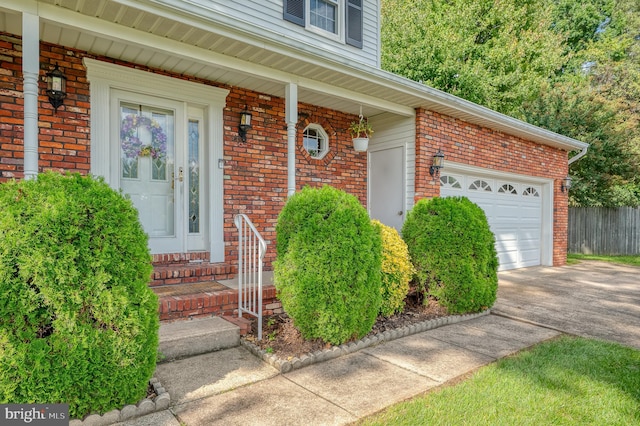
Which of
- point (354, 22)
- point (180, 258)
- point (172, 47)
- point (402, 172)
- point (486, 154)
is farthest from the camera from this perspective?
point (486, 154)

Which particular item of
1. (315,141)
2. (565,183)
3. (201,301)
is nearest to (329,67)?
(315,141)

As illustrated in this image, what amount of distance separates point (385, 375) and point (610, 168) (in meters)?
12.6

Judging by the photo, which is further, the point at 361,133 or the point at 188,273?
Answer: the point at 361,133

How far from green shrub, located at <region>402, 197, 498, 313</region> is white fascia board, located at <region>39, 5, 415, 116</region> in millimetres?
2094

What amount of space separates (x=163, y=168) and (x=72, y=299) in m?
3.07

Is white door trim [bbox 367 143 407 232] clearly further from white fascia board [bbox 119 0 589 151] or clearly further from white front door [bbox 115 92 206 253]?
white front door [bbox 115 92 206 253]

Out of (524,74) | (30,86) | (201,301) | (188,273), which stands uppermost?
(524,74)

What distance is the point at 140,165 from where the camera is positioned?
467 cm

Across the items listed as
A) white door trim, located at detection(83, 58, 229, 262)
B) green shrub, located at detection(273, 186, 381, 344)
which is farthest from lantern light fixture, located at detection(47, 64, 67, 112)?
green shrub, located at detection(273, 186, 381, 344)

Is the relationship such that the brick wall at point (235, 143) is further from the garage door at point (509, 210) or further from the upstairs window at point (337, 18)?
the garage door at point (509, 210)

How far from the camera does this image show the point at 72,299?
201 cm

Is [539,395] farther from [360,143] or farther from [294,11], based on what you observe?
[294,11]

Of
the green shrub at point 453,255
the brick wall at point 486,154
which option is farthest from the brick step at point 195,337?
the brick wall at point 486,154

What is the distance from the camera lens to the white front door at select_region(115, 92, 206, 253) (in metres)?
4.60
